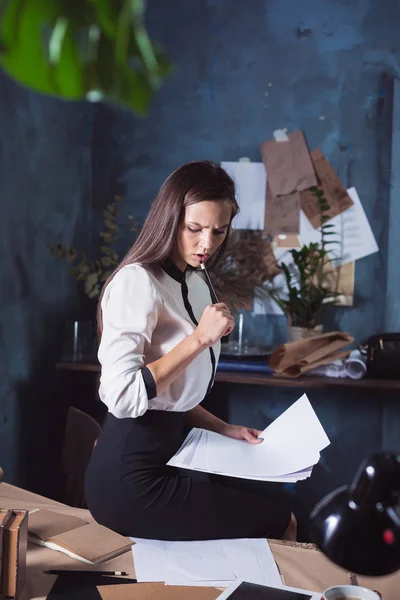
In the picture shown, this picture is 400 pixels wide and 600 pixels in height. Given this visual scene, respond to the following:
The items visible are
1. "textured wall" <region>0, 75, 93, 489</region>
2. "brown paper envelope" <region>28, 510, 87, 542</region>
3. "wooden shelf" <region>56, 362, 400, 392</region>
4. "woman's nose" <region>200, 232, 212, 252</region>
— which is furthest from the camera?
"textured wall" <region>0, 75, 93, 489</region>

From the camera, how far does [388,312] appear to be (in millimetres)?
2662

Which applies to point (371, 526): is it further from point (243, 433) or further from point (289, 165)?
point (289, 165)

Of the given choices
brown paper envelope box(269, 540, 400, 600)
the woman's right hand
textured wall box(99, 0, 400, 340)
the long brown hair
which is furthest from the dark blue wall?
brown paper envelope box(269, 540, 400, 600)

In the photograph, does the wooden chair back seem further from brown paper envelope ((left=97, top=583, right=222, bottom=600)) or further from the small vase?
brown paper envelope ((left=97, top=583, right=222, bottom=600))

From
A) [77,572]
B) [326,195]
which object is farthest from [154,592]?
[326,195]

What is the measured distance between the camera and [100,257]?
3.08 meters

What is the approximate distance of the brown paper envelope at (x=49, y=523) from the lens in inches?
52.6

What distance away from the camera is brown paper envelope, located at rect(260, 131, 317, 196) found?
276 centimetres

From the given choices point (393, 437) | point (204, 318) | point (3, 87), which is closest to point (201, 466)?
point (204, 318)

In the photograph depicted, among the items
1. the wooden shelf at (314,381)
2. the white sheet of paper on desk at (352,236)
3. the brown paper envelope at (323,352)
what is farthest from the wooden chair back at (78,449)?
the white sheet of paper on desk at (352,236)

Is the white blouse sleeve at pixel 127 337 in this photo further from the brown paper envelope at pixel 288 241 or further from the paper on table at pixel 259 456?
the brown paper envelope at pixel 288 241

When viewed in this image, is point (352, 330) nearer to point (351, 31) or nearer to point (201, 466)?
point (351, 31)

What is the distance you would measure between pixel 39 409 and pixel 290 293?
1.08 metres

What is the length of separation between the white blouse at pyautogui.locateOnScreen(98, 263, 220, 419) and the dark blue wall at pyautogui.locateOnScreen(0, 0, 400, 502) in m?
0.98
